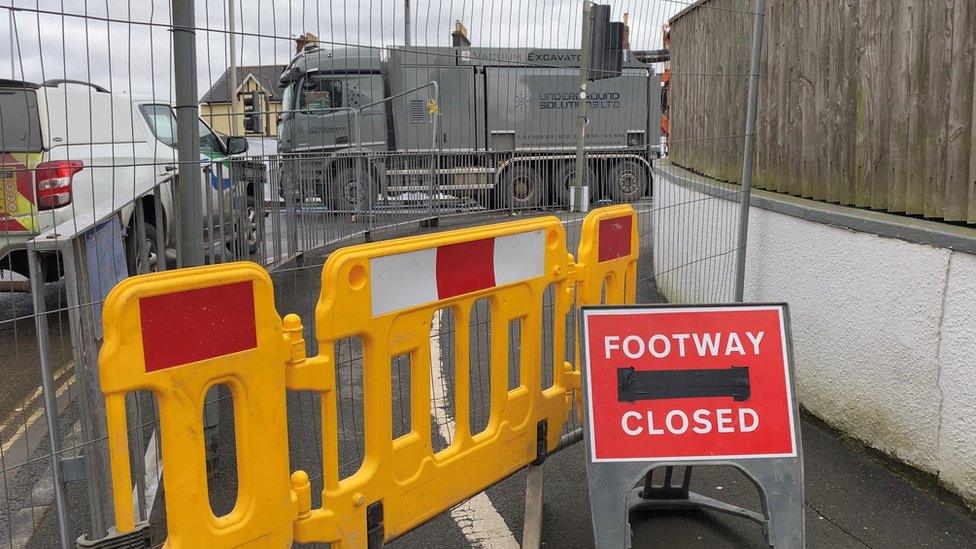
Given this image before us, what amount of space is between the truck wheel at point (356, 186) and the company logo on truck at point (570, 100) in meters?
1.13

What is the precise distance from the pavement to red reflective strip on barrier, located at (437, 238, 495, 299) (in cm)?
20

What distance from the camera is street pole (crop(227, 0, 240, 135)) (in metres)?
3.06

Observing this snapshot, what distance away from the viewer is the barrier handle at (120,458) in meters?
2.09

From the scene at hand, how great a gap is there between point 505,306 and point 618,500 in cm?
86

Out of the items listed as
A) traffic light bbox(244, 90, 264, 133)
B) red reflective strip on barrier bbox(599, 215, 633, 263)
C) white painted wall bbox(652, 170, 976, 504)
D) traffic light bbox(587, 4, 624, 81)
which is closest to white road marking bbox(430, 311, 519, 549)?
red reflective strip on barrier bbox(599, 215, 633, 263)

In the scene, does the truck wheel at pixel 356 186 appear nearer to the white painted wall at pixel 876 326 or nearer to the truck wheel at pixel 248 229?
the truck wheel at pixel 248 229

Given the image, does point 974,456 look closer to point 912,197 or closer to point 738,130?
point 912,197

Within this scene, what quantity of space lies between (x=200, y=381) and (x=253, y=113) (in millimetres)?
1515

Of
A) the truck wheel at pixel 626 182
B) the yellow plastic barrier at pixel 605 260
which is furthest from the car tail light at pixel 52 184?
the truck wheel at pixel 626 182

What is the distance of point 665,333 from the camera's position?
3.17 metres

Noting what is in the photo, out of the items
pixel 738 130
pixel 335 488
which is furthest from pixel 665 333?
pixel 738 130

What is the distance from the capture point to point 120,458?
2.15 metres

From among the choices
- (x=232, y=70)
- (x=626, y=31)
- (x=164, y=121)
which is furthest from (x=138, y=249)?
(x=164, y=121)

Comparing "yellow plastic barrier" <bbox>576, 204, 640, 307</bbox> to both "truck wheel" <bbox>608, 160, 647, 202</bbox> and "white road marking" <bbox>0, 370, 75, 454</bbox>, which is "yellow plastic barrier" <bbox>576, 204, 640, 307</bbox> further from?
"white road marking" <bbox>0, 370, 75, 454</bbox>
